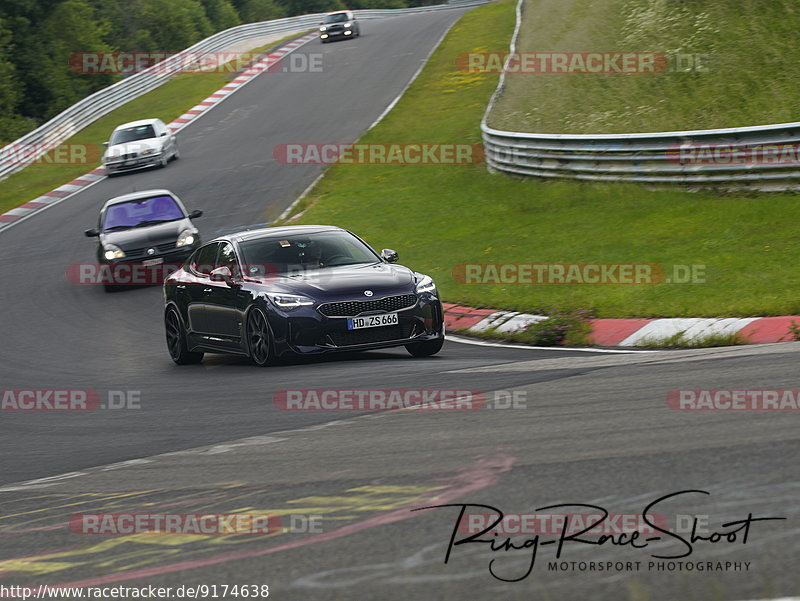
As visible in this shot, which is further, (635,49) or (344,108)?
(344,108)

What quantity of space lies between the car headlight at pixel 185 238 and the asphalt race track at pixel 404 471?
769 centimetres

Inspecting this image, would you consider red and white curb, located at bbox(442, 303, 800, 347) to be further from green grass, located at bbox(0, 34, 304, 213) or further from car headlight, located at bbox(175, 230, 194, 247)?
green grass, located at bbox(0, 34, 304, 213)

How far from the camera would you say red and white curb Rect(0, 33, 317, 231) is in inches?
1260

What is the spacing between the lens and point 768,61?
25938 mm

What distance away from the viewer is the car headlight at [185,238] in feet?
68.3

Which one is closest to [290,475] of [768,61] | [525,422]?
[525,422]

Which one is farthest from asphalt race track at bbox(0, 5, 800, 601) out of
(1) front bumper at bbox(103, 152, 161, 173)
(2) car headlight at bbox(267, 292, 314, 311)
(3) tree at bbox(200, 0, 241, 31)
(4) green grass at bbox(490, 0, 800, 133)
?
(3) tree at bbox(200, 0, 241, 31)

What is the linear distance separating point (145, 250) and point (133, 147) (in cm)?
1540

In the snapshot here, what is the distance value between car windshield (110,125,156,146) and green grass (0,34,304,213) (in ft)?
6.44

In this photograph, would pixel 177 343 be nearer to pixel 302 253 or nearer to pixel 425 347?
pixel 302 253

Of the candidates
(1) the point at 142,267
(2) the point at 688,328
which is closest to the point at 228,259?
(2) the point at 688,328

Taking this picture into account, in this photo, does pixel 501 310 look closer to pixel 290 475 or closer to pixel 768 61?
pixel 290 475

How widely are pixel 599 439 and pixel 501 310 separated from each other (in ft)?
26.1

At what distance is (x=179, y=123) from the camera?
4288cm
